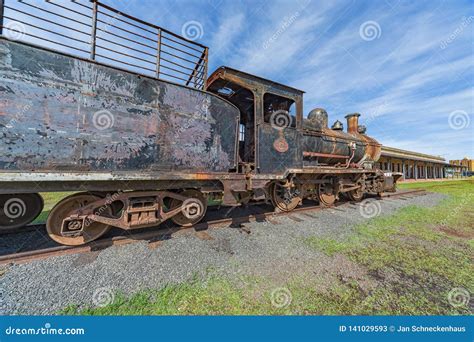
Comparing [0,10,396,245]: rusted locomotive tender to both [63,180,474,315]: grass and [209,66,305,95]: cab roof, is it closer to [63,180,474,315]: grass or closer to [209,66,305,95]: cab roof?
[209,66,305,95]: cab roof

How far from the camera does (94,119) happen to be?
2.97 metres

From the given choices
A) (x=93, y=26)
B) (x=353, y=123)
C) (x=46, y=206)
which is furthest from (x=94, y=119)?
(x=353, y=123)

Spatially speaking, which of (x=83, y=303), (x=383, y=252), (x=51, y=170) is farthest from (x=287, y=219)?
(x=51, y=170)

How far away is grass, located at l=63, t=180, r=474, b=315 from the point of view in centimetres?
207

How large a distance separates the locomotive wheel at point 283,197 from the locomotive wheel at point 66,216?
4111 mm

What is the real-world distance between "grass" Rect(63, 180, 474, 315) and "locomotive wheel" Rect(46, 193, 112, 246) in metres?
1.66

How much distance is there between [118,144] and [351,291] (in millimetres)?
4019

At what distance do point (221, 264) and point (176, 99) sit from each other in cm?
307

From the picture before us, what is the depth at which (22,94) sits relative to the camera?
2.53 m

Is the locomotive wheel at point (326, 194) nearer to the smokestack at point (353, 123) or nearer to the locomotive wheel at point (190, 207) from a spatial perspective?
the locomotive wheel at point (190, 207)

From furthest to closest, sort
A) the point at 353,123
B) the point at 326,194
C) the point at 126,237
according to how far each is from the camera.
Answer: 1. the point at 353,123
2. the point at 326,194
3. the point at 126,237

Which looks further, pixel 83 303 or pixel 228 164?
pixel 228 164

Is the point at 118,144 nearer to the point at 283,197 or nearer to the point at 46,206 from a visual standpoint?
the point at 283,197

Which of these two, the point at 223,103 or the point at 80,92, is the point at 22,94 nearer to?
the point at 80,92
